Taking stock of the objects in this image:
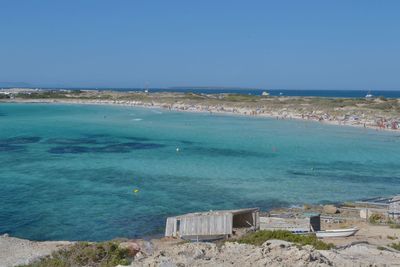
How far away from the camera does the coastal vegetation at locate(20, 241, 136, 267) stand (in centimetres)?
1326

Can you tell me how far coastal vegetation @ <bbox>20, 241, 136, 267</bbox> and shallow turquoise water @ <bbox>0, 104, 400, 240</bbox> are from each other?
15.1 ft

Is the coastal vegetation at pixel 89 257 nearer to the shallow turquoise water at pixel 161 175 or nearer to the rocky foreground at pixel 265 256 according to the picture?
the rocky foreground at pixel 265 256

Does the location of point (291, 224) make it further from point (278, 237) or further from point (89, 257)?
point (89, 257)

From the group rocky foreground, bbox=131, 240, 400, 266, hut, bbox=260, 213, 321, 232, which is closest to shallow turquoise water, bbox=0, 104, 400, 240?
hut, bbox=260, 213, 321, 232

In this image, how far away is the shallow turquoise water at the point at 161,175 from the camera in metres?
22.0

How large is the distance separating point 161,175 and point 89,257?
1720 centimetres

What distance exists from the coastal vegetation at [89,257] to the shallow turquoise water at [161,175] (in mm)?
4602

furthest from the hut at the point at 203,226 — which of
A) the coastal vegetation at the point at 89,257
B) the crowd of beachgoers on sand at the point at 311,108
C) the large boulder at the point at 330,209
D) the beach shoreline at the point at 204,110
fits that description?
the crowd of beachgoers on sand at the point at 311,108

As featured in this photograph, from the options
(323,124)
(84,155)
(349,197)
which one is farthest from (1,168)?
(323,124)

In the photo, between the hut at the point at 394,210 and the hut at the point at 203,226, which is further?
the hut at the point at 394,210

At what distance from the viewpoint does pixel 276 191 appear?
27.3 metres

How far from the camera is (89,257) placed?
13898 millimetres

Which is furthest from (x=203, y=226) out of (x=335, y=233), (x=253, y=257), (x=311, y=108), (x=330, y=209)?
(x=311, y=108)

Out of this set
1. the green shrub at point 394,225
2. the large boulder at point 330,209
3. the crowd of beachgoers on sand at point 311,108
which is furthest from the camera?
A: the crowd of beachgoers on sand at point 311,108
